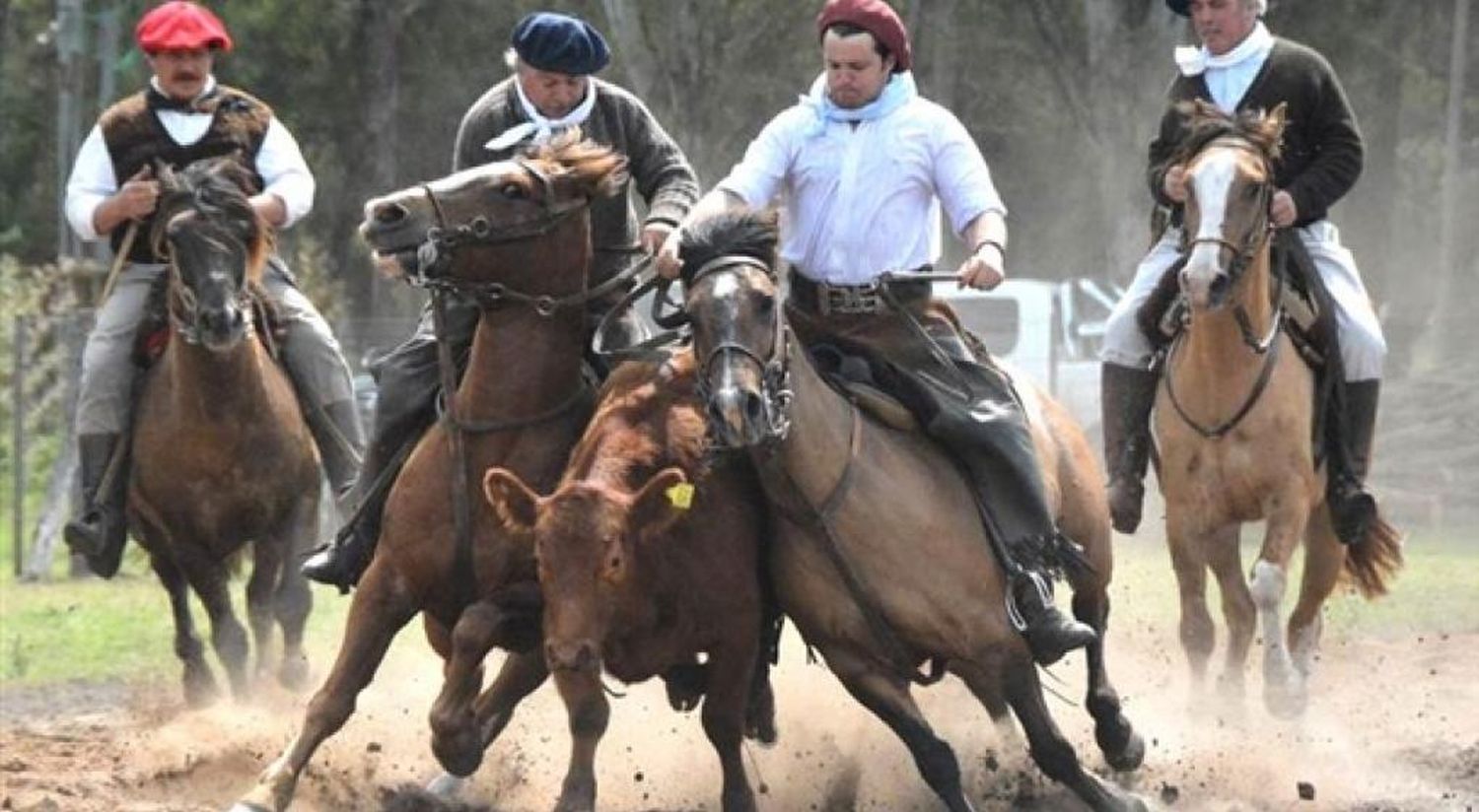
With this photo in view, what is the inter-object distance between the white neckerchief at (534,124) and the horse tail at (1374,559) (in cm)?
467

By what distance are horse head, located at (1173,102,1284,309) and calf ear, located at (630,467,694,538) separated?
3306 mm

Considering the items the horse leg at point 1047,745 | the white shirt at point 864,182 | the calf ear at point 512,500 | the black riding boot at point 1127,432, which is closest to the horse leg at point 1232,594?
the black riding boot at point 1127,432

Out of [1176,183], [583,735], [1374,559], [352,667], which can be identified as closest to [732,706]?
[583,735]

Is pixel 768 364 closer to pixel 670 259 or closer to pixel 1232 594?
pixel 670 259

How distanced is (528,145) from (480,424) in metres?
1.10

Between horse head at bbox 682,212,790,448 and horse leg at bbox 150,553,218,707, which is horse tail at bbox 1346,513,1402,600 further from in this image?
horse head at bbox 682,212,790,448

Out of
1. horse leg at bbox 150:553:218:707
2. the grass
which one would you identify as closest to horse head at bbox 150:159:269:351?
horse leg at bbox 150:553:218:707

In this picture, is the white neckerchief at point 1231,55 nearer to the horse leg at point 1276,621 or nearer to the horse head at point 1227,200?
the horse head at point 1227,200

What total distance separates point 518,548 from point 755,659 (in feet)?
2.72

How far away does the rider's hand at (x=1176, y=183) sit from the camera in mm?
12117

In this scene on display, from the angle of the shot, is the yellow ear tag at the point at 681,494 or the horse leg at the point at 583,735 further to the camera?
the horse leg at the point at 583,735

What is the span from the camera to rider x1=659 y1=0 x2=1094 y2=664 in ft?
32.4

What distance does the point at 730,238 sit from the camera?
930 cm

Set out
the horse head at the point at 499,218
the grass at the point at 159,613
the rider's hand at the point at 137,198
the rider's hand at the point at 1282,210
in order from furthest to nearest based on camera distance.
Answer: the grass at the point at 159,613 < the rider's hand at the point at 137,198 < the rider's hand at the point at 1282,210 < the horse head at the point at 499,218
